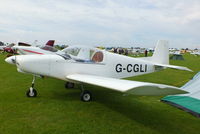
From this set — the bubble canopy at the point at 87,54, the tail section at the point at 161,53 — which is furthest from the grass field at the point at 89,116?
the tail section at the point at 161,53

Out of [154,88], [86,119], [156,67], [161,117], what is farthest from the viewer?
[156,67]

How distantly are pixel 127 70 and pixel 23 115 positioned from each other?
4369 millimetres

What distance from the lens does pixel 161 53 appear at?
961 centimetres

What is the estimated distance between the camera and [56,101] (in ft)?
20.3

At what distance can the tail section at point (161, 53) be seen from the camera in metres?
9.50

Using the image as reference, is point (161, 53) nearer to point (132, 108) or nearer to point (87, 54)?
point (87, 54)

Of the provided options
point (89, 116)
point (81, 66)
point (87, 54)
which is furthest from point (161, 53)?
point (89, 116)

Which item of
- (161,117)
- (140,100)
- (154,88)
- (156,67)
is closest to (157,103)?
(140,100)

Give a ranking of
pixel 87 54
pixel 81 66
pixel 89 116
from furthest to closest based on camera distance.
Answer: pixel 87 54 → pixel 81 66 → pixel 89 116

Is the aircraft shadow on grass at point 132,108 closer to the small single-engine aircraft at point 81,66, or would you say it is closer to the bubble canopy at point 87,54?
the small single-engine aircraft at point 81,66

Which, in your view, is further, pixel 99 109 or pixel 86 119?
pixel 99 109

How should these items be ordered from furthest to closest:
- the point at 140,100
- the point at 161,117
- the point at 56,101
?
the point at 140,100 < the point at 56,101 < the point at 161,117

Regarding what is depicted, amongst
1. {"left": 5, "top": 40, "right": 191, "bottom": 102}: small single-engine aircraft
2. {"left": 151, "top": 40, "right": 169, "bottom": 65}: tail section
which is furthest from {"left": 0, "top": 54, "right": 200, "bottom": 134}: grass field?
{"left": 151, "top": 40, "right": 169, "bottom": 65}: tail section

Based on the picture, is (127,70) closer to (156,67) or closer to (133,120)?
(156,67)
